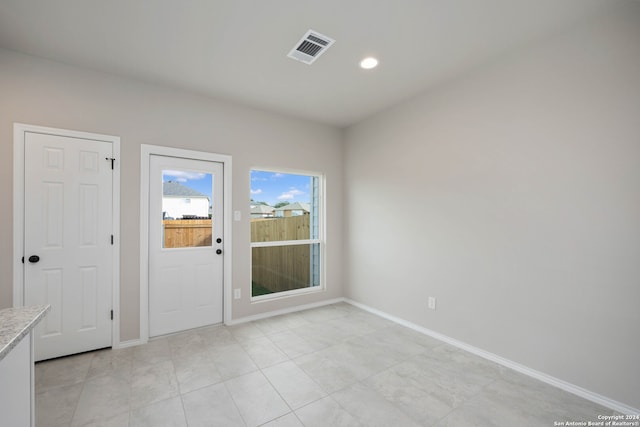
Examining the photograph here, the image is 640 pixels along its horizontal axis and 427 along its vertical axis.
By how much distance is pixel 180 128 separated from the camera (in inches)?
126

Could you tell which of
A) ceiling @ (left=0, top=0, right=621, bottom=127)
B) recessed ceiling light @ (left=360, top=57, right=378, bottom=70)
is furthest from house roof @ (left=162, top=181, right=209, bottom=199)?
recessed ceiling light @ (left=360, top=57, right=378, bottom=70)

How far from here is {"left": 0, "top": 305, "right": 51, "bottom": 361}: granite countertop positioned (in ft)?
3.25

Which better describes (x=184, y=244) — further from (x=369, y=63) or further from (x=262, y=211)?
(x=369, y=63)

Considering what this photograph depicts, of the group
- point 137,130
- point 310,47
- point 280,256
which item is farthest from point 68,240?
point 310,47

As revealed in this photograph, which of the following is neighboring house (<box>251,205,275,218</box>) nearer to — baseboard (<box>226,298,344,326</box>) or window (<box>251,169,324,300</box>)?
window (<box>251,169,324,300</box>)

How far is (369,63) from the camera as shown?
267 centimetres

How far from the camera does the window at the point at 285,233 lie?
151 inches

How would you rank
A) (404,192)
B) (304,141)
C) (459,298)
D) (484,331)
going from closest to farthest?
(484,331)
(459,298)
(404,192)
(304,141)

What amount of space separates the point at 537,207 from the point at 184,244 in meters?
3.57

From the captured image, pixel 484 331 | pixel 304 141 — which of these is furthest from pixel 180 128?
pixel 484 331

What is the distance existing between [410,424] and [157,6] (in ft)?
10.9

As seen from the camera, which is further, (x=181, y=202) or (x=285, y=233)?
(x=285, y=233)

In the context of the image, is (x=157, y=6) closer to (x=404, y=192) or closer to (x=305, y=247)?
(x=404, y=192)

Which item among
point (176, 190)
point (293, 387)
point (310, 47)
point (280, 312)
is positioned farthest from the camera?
point (280, 312)
